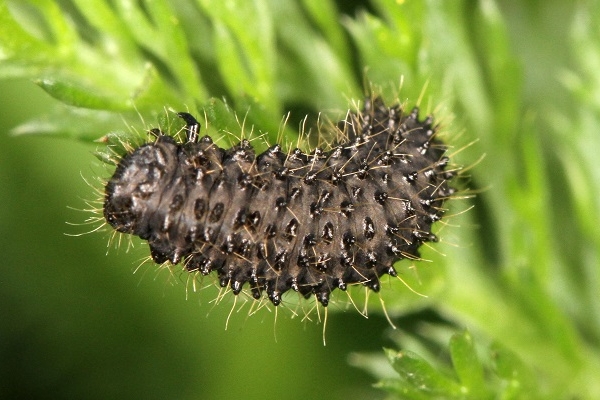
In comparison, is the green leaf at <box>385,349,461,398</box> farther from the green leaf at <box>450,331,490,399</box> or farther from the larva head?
the larva head

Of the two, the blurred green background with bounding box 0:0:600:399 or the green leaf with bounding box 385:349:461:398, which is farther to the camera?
the blurred green background with bounding box 0:0:600:399

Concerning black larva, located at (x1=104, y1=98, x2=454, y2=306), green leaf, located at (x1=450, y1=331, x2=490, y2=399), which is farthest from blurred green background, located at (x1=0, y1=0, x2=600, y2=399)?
green leaf, located at (x1=450, y1=331, x2=490, y2=399)

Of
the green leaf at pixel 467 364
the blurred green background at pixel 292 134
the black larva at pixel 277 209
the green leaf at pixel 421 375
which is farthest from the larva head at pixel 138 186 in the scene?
the green leaf at pixel 467 364

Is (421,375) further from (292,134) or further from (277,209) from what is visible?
(292,134)

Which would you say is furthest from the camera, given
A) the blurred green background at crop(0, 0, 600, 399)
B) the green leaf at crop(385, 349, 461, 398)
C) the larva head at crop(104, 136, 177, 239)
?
the blurred green background at crop(0, 0, 600, 399)

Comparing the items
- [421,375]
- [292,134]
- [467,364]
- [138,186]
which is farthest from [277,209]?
[467,364]

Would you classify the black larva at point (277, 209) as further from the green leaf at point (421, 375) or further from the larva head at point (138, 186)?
the green leaf at point (421, 375)

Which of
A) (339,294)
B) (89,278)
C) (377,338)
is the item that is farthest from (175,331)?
(339,294)
